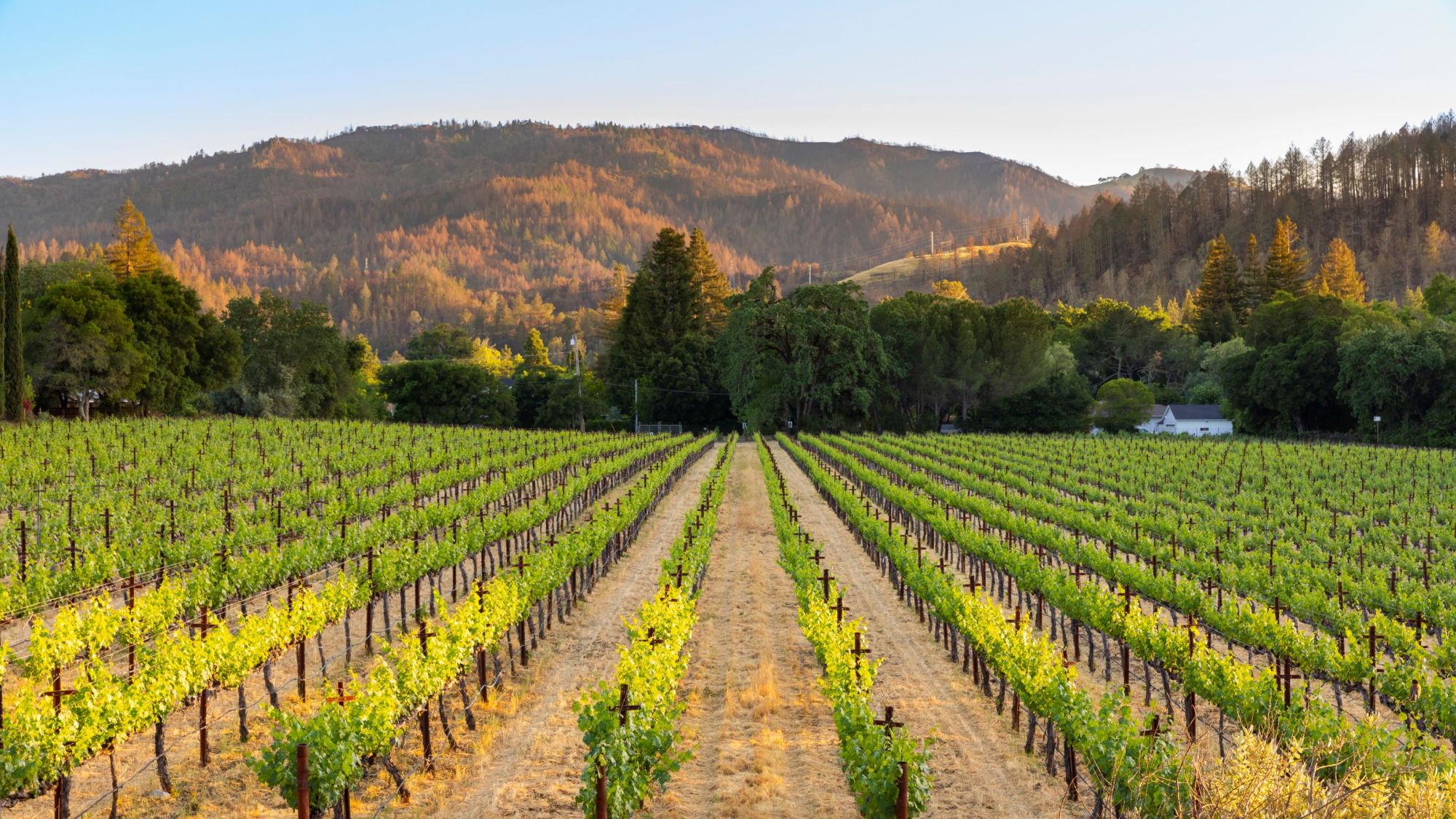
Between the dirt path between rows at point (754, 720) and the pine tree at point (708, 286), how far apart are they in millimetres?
66577

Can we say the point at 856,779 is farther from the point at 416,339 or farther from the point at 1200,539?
the point at 416,339

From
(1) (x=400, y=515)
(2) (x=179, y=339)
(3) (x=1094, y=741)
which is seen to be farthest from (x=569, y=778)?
(2) (x=179, y=339)

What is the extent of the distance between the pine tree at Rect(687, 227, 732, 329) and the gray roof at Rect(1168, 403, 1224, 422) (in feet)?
127

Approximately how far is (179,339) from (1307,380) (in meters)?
66.7

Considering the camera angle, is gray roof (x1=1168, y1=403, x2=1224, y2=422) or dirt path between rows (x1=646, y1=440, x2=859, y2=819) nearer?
dirt path between rows (x1=646, y1=440, x2=859, y2=819)

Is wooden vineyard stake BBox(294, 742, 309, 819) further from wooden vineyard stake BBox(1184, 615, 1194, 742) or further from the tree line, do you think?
the tree line

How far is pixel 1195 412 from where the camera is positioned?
71125 millimetres

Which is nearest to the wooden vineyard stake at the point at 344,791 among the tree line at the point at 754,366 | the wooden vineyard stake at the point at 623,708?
the wooden vineyard stake at the point at 623,708

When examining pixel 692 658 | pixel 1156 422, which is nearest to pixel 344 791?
pixel 692 658

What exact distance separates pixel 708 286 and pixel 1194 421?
43777 mm

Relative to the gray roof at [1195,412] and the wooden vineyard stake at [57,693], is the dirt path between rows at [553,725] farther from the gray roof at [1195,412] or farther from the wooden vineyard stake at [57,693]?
the gray roof at [1195,412]

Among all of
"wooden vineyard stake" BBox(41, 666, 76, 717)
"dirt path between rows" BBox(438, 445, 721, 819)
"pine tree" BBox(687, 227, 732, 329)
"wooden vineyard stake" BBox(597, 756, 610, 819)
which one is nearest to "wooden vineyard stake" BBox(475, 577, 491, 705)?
"dirt path between rows" BBox(438, 445, 721, 819)

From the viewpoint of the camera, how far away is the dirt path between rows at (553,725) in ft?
25.6

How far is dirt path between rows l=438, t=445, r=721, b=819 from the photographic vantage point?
780 cm
